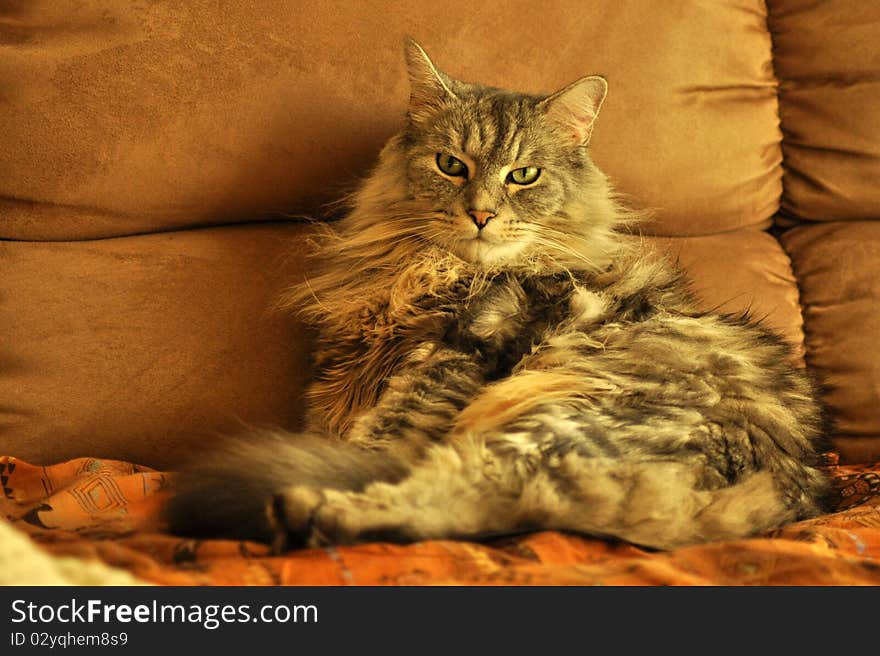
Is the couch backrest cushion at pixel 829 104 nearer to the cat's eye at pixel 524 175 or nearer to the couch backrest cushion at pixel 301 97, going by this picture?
the couch backrest cushion at pixel 301 97

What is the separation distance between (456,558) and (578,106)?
3.71 feet

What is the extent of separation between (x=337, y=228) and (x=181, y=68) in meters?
0.52

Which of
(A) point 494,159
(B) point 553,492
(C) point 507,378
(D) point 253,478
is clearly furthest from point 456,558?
(A) point 494,159

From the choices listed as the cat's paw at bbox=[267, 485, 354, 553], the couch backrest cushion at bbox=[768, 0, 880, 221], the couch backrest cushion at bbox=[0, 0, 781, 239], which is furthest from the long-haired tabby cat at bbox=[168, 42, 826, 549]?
the couch backrest cushion at bbox=[768, 0, 880, 221]

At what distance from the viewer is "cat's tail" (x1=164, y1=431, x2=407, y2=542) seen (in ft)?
3.91

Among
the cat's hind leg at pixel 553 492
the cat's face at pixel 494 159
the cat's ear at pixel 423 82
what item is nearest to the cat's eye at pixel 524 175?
the cat's face at pixel 494 159

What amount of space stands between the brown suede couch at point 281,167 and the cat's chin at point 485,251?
42 cm

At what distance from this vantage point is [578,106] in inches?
73.0

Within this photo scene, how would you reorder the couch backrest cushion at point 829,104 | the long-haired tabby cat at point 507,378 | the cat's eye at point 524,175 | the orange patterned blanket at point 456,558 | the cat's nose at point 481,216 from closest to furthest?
the orange patterned blanket at point 456,558
the long-haired tabby cat at point 507,378
the cat's nose at point 481,216
the cat's eye at point 524,175
the couch backrest cushion at point 829,104

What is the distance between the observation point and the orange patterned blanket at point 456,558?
43.2 inches

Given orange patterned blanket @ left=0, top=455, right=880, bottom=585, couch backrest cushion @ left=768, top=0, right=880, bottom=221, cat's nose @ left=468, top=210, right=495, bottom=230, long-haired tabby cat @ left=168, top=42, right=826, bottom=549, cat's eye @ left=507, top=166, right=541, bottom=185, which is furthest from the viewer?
couch backrest cushion @ left=768, top=0, right=880, bottom=221

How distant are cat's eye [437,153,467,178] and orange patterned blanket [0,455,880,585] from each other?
0.88 meters

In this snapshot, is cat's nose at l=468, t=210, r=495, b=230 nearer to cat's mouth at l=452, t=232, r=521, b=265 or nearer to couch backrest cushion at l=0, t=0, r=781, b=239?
cat's mouth at l=452, t=232, r=521, b=265

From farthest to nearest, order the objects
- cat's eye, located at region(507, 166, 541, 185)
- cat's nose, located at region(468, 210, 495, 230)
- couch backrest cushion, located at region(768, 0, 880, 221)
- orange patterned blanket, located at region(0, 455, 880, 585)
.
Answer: couch backrest cushion, located at region(768, 0, 880, 221) < cat's eye, located at region(507, 166, 541, 185) < cat's nose, located at region(468, 210, 495, 230) < orange patterned blanket, located at region(0, 455, 880, 585)
